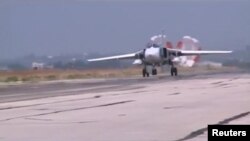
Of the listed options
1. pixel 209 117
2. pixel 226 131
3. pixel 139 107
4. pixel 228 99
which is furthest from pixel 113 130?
pixel 228 99

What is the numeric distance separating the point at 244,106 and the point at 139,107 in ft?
10.2

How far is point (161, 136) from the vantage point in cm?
1317

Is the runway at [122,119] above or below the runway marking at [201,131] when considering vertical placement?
above

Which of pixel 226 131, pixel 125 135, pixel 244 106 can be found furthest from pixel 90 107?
pixel 226 131

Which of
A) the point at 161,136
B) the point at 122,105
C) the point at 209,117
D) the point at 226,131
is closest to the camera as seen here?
the point at 226,131

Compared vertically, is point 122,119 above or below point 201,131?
above

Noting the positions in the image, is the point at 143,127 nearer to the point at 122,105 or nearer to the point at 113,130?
the point at 113,130

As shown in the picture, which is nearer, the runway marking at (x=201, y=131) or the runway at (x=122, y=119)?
the runway marking at (x=201, y=131)

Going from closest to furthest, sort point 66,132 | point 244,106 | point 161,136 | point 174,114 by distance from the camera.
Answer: point 161,136
point 66,132
point 174,114
point 244,106

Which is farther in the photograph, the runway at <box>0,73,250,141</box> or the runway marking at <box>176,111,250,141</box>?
the runway at <box>0,73,250,141</box>

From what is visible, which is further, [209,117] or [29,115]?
[29,115]

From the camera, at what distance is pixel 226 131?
996 centimetres

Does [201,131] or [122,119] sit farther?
[122,119]

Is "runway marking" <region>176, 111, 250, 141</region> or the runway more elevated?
Result: the runway
